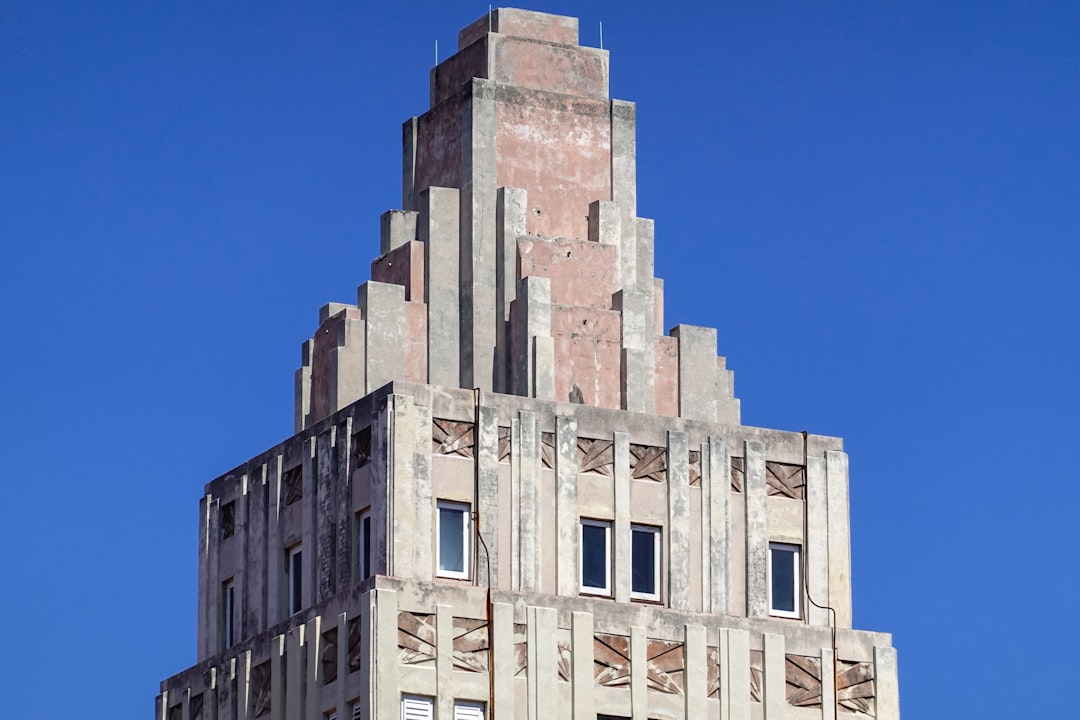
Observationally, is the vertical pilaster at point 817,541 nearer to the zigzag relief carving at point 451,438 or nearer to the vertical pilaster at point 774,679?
the vertical pilaster at point 774,679

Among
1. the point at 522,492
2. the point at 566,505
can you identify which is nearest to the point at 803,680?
the point at 566,505

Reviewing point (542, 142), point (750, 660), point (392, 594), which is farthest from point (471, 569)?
point (542, 142)

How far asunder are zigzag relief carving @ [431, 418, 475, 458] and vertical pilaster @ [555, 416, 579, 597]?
2041 mm

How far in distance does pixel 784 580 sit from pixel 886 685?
3196mm

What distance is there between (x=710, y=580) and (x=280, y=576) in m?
9.48

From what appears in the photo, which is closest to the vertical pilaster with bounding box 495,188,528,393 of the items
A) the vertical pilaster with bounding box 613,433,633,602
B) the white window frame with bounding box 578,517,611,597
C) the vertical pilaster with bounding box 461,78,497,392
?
the vertical pilaster with bounding box 461,78,497,392

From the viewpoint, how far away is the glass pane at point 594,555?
72125mm

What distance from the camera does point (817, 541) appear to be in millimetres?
74375

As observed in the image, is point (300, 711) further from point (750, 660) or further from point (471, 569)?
point (750, 660)

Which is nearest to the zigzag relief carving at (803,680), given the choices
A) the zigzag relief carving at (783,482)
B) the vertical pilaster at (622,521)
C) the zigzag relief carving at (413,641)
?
the zigzag relief carving at (783,482)

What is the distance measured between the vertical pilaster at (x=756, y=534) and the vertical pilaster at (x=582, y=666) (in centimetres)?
423

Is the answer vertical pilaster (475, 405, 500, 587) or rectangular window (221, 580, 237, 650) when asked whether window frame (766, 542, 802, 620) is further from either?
rectangular window (221, 580, 237, 650)

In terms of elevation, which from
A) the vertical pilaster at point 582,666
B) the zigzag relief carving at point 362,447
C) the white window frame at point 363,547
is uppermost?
the zigzag relief carving at point 362,447

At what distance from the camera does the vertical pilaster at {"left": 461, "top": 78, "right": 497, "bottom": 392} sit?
246ft
